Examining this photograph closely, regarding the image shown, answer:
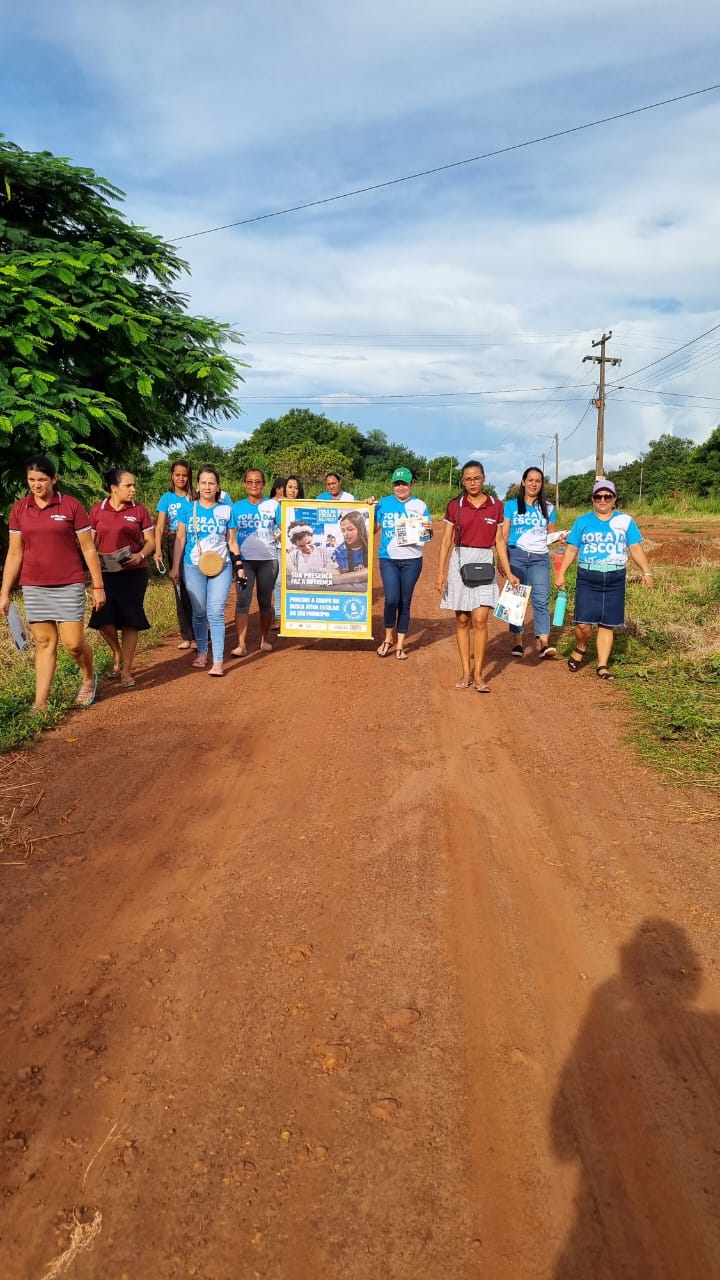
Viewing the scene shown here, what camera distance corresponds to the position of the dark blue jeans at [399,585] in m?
8.53

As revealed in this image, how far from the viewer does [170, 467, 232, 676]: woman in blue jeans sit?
25.8 ft

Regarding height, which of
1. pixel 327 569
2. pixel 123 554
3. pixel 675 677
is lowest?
pixel 675 677

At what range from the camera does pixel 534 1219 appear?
7.21ft

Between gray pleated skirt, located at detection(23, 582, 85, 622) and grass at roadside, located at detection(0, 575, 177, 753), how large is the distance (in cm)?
72

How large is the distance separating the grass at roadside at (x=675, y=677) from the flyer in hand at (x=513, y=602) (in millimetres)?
1002

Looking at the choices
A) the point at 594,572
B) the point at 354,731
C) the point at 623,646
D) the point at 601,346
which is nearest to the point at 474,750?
the point at 354,731

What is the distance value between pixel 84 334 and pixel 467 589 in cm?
805

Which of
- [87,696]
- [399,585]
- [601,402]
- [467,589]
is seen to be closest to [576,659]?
[467,589]

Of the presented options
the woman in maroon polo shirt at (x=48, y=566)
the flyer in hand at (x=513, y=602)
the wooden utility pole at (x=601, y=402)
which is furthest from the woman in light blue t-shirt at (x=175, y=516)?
the wooden utility pole at (x=601, y=402)

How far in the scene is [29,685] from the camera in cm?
727

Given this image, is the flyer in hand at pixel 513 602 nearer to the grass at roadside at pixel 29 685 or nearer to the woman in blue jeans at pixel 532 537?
the woman in blue jeans at pixel 532 537

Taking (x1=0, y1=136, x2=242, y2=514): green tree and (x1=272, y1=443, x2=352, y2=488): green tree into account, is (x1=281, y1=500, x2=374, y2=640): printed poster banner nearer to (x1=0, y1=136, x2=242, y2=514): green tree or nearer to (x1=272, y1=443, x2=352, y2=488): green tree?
(x1=0, y1=136, x2=242, y2=514): green tree

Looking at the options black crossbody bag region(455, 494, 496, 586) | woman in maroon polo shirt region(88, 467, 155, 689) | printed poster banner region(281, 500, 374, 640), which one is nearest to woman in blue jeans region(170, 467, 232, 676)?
woman in maroon polo shirt region(88, 467, 155, 689)

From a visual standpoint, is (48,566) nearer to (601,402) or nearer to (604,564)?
(604,564)
